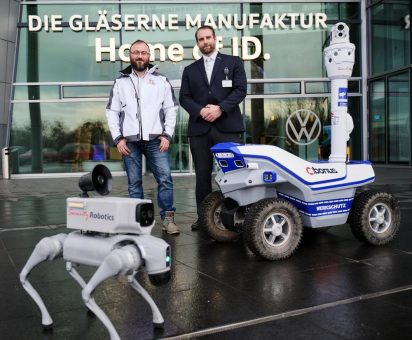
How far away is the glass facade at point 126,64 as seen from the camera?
16.0m

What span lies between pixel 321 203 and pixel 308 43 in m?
13.9

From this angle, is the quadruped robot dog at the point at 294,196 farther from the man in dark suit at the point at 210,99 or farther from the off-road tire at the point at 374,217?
the man in dark suit at the point at 210,99

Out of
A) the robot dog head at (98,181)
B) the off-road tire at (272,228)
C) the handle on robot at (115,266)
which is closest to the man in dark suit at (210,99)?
the off-road tire at (272,228)

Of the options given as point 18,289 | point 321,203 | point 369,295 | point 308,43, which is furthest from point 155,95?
point 308,43

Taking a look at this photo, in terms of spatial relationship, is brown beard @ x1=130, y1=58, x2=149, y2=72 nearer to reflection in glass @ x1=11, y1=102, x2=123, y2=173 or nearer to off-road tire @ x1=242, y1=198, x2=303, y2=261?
off-road tire @ x1=242, y1=198, x2=303, y2=261

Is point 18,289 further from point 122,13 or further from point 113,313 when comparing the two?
point 122,13

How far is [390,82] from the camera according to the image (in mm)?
16469

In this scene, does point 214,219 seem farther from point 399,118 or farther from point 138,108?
point 399,118

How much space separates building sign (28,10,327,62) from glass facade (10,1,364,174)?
1.3 inches

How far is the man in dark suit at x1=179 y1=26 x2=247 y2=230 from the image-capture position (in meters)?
4.99

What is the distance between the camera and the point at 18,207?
8023mm

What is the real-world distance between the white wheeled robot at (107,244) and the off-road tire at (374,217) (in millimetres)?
2458

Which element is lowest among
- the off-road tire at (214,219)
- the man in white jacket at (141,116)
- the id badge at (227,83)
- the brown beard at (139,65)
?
the off-road tire at (214,219)

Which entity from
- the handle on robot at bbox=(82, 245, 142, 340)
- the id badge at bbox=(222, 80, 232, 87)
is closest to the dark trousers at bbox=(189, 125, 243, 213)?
the id badge at bbox=(222, 80, 232, 87)
